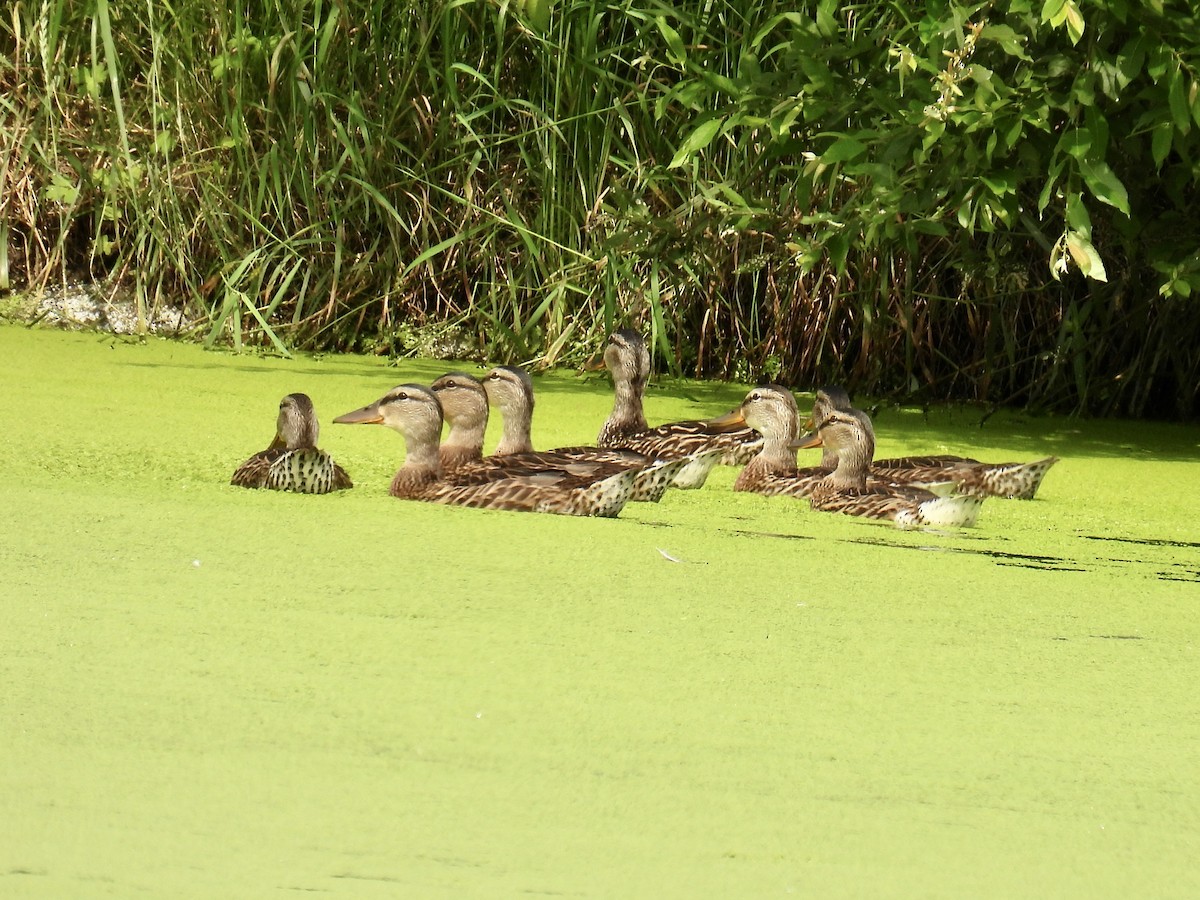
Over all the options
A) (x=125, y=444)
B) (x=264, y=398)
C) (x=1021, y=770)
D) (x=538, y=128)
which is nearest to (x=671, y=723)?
(x=1021, y=770)

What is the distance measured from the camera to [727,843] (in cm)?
209

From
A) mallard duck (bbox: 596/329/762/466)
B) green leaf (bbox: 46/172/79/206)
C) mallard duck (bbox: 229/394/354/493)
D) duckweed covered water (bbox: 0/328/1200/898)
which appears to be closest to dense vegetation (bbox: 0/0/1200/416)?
green leaf (bbox: 46/172/79/206)

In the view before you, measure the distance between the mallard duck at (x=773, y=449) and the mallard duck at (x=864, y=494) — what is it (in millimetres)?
65

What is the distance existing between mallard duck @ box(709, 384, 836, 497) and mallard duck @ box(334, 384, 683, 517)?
0.41 metres

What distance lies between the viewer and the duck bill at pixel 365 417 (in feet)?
16.4

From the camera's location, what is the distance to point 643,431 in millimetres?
5652

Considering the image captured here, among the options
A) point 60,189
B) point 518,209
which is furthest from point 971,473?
point 60,189

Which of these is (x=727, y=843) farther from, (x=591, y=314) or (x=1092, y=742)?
(x=591, y=314)

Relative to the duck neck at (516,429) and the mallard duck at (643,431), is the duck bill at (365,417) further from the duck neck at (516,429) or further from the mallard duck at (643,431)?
the mallard duck at (643,431)

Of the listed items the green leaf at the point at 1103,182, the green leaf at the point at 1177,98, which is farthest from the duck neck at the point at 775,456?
the green leaf at the point at 1177,98

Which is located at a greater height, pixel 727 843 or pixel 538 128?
pixel 538 128

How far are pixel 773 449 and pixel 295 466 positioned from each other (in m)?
1.53

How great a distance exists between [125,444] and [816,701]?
9.46ft

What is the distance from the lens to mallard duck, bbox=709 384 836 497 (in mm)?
5133
